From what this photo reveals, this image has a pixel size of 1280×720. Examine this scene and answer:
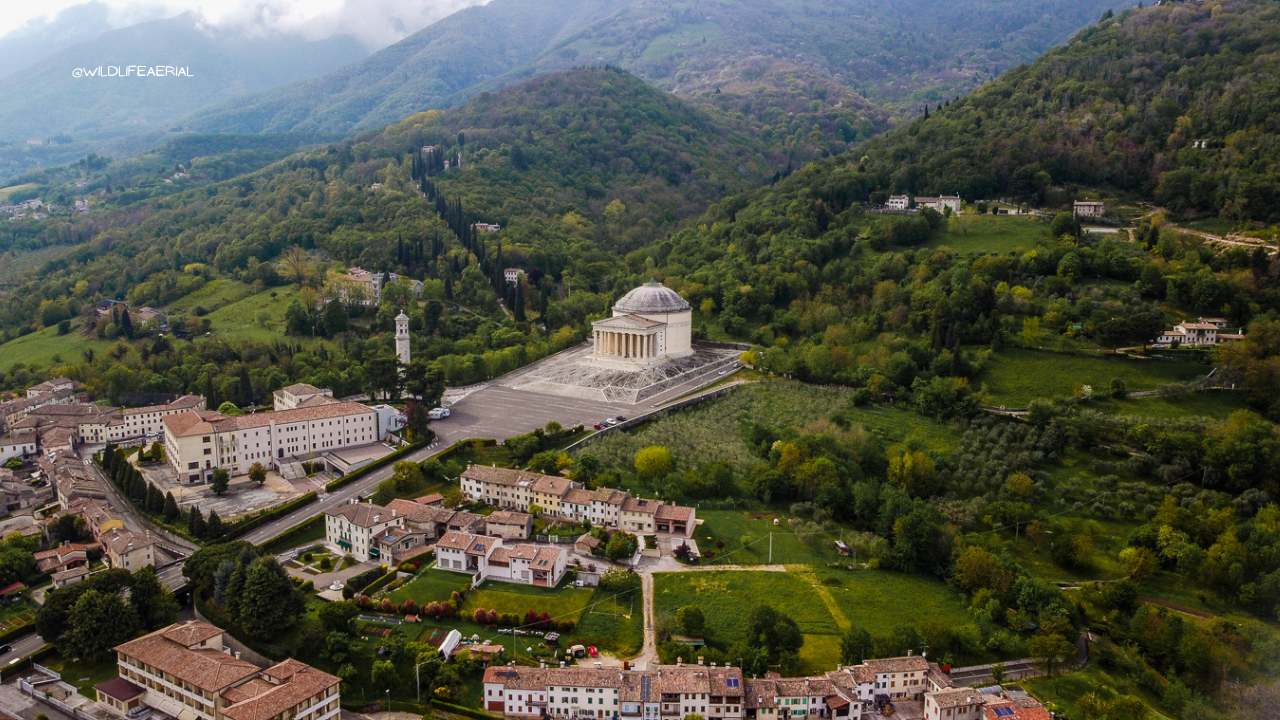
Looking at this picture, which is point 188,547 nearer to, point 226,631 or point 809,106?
point 226,631

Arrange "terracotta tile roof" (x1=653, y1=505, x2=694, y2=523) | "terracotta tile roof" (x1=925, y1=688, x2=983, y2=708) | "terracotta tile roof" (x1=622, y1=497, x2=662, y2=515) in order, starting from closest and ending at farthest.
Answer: "terracotta tile roof" (x1=925, y1=688, x2=983, y2=708)
"terracotta tile roof" (x1=653, y1=505, x2=694, y2=523)
"terracotta tile roof" (x1=622, y1=497, x2=662, y2=515)

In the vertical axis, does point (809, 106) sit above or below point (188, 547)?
above

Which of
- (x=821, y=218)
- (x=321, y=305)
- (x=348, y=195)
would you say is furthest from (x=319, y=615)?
(x=348, y=195)

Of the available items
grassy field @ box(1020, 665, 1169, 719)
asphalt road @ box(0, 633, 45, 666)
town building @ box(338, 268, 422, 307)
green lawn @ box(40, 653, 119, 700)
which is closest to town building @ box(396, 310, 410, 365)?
town building @ box(338, 268, 422, 307)

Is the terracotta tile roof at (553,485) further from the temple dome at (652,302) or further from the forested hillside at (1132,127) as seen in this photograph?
the forested hillside at (1132,127)

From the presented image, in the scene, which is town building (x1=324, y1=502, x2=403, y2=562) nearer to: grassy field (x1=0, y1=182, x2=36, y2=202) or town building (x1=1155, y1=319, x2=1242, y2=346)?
town building (x1=1155, y1=319, x2=1242, y2=346)

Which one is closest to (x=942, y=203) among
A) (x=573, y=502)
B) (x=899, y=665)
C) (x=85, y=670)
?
(x=573, y=502)
